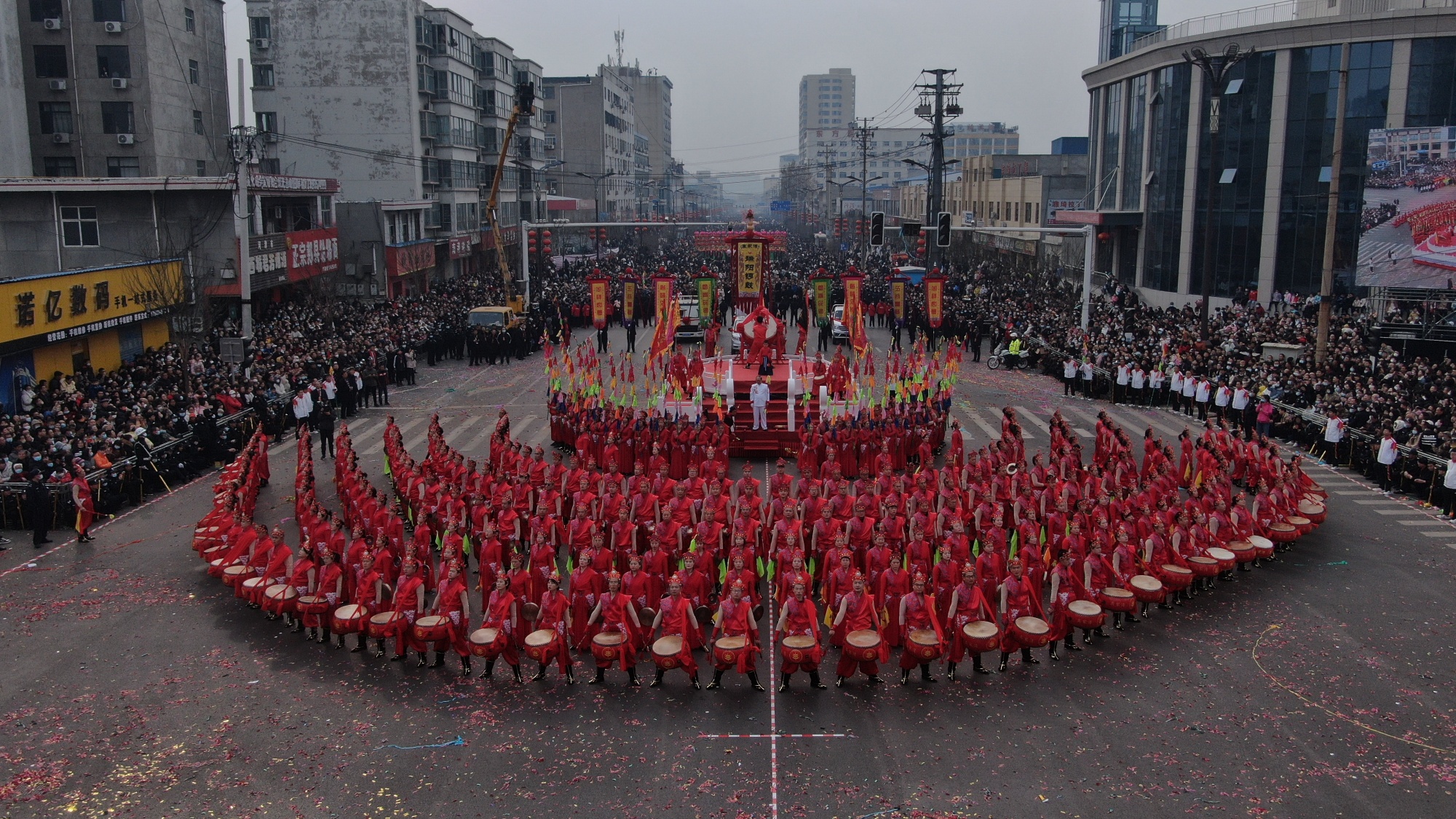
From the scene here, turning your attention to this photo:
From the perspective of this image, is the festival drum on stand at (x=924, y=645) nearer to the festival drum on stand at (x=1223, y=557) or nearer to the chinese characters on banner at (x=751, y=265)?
the festival drum on stand at (x=1223, y=557)

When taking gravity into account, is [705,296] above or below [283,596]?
above

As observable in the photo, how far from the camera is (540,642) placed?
34.9 ft

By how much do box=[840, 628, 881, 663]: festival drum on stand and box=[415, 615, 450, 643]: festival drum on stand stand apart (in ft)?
13.9

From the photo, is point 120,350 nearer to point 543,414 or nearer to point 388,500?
point 543,414

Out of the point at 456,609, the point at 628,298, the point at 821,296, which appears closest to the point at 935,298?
the point at 821,296

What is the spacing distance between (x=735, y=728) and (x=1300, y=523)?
9.62m

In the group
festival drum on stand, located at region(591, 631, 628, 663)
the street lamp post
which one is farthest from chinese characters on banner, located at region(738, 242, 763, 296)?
festival drum on stand, located at region(591, 631, 628, 663)

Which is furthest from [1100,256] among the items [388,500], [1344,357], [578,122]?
[578,122]

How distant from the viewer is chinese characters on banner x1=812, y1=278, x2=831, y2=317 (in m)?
34.8

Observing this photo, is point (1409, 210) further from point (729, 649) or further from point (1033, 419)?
point (729, 649)

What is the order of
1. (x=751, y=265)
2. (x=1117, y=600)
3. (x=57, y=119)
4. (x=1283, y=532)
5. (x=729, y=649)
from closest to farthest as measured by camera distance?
(x=729, y=649) < (x=1117, y=600) < (x=1283, y=532) < (x=751, y=265) < (x=57, y=119)

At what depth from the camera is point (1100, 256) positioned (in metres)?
50.2

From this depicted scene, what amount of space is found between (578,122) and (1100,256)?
66963 millimetres

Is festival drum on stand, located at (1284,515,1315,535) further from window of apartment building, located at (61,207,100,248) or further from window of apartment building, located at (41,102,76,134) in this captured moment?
window of apartment building, located at (41,102,76,134)
